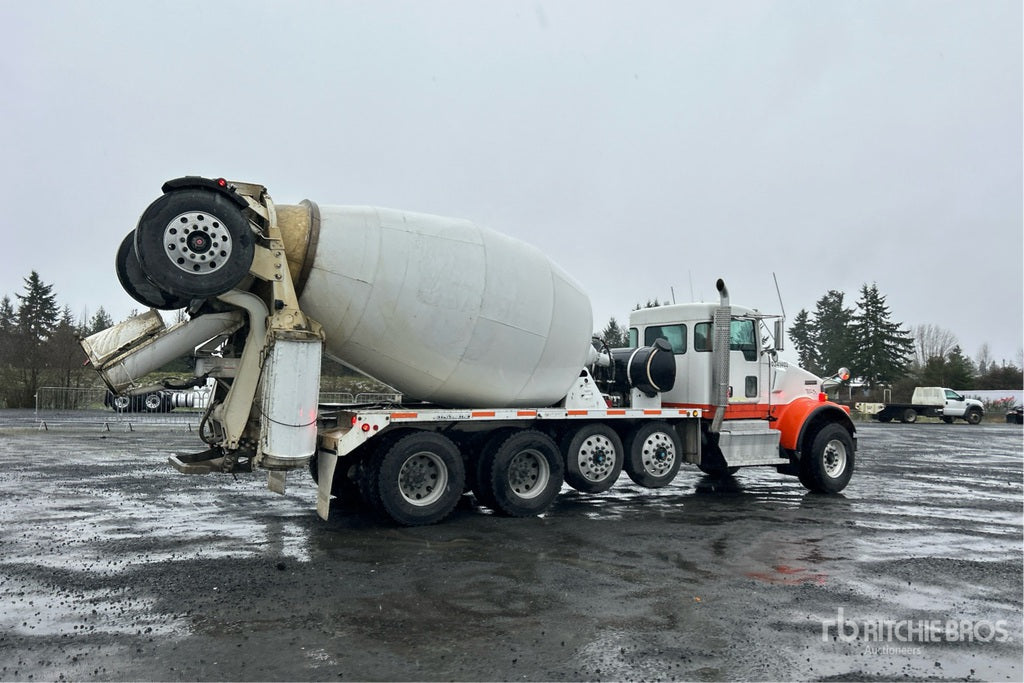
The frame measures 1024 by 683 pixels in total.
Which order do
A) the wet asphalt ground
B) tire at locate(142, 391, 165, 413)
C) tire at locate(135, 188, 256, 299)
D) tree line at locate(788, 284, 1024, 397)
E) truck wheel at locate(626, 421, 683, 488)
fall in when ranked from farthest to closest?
tree line at locate(788, 284, 1024, 397) < tire at locate(142, 391, 165, 413) < truck wheel at locate(626, 421, 683, 488) < tire at locate(135, 188, 256, 299) < the wet asphalt ground

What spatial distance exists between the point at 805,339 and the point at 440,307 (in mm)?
80722

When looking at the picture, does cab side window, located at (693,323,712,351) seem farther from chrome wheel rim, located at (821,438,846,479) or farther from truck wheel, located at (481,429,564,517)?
truck wheel, located at (481,429,564,517)

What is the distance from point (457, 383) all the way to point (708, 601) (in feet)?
13.9

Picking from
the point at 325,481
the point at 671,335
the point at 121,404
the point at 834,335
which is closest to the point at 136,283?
the point at 325,481

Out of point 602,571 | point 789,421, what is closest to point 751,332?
point 789,421

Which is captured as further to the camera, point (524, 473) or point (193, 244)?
point (524, 473)

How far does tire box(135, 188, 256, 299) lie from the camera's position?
21.9 feet

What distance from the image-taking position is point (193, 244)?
22.3ft

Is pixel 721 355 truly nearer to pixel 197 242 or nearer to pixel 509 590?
pixel 509 590

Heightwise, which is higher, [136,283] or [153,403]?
[136,283]

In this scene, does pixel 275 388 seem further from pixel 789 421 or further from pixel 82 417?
pixel 82 417

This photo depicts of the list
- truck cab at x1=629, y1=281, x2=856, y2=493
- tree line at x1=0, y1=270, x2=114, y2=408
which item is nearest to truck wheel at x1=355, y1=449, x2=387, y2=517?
truck cab at x1=629, y1=281, x2=856, y2=493

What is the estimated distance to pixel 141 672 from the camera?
13.5ft

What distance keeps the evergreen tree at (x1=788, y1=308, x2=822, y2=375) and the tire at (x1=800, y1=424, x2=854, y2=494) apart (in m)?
69.7
